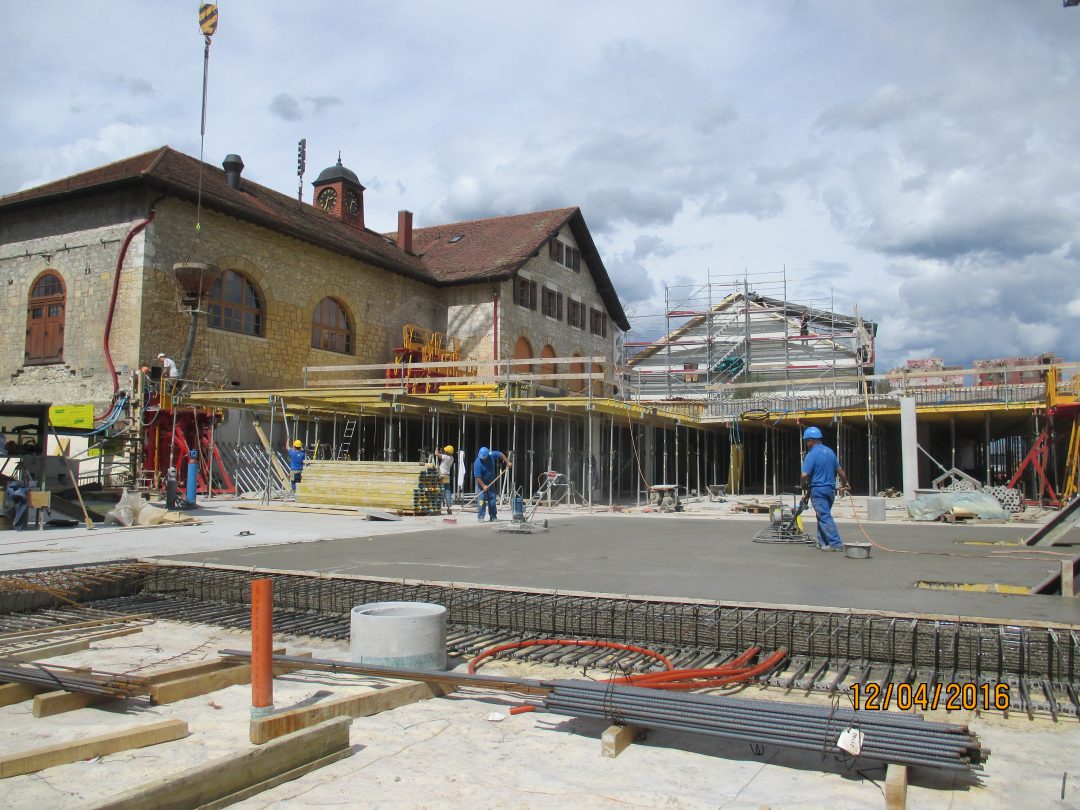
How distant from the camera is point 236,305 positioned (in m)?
24.5

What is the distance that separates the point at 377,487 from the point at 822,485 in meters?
→ 10.9

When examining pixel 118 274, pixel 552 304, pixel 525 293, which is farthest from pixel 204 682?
pixel 552 304

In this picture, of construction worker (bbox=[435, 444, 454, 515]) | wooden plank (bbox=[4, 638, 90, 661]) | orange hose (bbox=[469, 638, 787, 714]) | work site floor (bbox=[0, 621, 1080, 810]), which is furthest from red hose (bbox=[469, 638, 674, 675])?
construction worker (bbox=[435, 444, 454, 515])

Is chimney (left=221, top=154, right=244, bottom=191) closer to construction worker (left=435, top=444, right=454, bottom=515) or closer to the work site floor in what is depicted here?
construction worker (left=435, top=444, right=454, bottom=515)

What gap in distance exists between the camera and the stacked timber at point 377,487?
61.0ft

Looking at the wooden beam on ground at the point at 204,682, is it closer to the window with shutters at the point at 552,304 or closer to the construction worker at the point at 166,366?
the construction worker at the point at 166,366

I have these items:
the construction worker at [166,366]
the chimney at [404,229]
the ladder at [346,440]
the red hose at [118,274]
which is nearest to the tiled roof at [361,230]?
the chimney at [404,229]

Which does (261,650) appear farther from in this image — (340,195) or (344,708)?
(340,195)

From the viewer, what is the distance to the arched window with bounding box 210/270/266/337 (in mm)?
23828

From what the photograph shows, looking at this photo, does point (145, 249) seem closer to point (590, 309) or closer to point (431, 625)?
point (431, 625)

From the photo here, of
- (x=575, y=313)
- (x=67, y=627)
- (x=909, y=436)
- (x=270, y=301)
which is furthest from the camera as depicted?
(x=575, y=313)

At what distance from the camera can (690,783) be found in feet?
12.1

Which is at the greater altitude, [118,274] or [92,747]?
[118,274]

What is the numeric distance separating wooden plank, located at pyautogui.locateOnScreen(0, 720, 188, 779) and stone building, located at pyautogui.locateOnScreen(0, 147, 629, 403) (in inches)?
743
